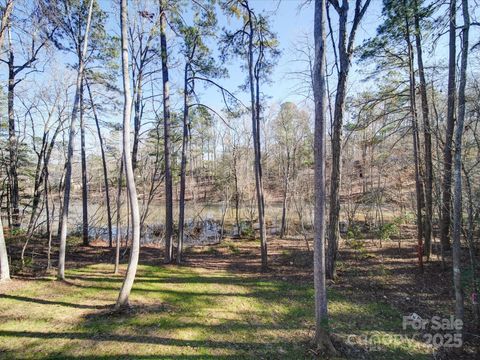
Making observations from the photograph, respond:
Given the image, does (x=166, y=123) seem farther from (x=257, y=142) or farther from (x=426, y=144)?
(x=426, y=144)

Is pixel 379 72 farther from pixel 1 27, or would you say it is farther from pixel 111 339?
pixel 1 27

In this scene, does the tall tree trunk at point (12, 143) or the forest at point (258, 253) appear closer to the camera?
the forest at point (258, 253)

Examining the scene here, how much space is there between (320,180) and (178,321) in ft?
13.0

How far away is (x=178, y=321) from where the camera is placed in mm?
4688

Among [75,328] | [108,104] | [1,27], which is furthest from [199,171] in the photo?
[75,328]

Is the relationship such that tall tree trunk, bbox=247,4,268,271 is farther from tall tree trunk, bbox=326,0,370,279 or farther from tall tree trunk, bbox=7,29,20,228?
tall tree trunk, bbox=7,29,20,228

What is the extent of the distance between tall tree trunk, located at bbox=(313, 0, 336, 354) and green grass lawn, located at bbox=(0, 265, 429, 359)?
444mm

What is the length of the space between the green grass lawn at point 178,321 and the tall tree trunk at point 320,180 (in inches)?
17.5

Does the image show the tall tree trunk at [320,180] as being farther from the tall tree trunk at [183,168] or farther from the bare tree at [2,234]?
the bare tree at [2,234]

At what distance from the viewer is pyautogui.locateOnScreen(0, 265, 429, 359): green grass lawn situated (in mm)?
3770

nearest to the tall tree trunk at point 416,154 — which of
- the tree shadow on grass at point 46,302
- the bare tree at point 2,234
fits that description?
the tree shadow on grass at point 46,302

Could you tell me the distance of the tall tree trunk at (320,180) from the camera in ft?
12.2

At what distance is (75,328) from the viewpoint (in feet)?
13.9

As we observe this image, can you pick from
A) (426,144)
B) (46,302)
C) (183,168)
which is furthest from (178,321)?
(426,144)
